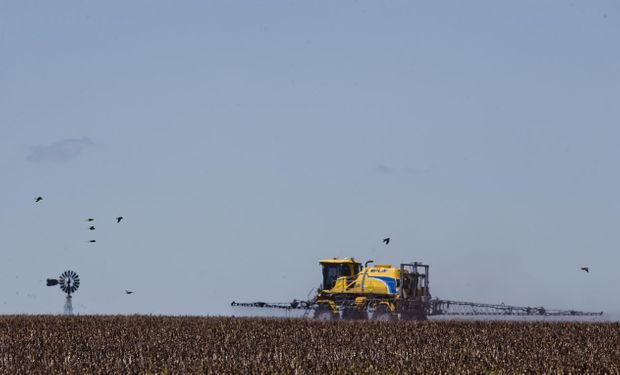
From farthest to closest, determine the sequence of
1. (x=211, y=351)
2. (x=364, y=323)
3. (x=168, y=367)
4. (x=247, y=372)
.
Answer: (x=364, y=323)
(x=211, y=351)
(x=168, y=367)
(x=247, y=372)

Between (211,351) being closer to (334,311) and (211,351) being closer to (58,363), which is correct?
(58,363)

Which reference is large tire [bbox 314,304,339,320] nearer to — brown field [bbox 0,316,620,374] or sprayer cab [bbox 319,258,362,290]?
sprayer cab [bbox 319,258,362,290]

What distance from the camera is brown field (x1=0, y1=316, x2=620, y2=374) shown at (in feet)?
Result: 55.7

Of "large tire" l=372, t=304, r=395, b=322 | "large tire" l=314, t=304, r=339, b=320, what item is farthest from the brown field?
"large tire" l=314, t=304, r=339, b=320

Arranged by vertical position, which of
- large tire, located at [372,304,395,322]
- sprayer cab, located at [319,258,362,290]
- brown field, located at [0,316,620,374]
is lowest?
brown field, located at [0,316,620,374]

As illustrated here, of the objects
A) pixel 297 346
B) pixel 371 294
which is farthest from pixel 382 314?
pixel 297 346

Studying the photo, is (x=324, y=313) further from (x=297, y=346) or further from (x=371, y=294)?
(x=297, y=346)

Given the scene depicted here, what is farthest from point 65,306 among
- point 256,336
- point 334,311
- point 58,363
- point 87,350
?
point 58,363

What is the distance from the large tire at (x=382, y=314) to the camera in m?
39.7

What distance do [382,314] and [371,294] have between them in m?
1.04

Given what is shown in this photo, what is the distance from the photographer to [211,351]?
20.9m

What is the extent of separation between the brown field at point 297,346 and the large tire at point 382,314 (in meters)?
6.87

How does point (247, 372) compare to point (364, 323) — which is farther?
point (364, 323)

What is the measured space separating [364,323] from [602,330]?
677cm
